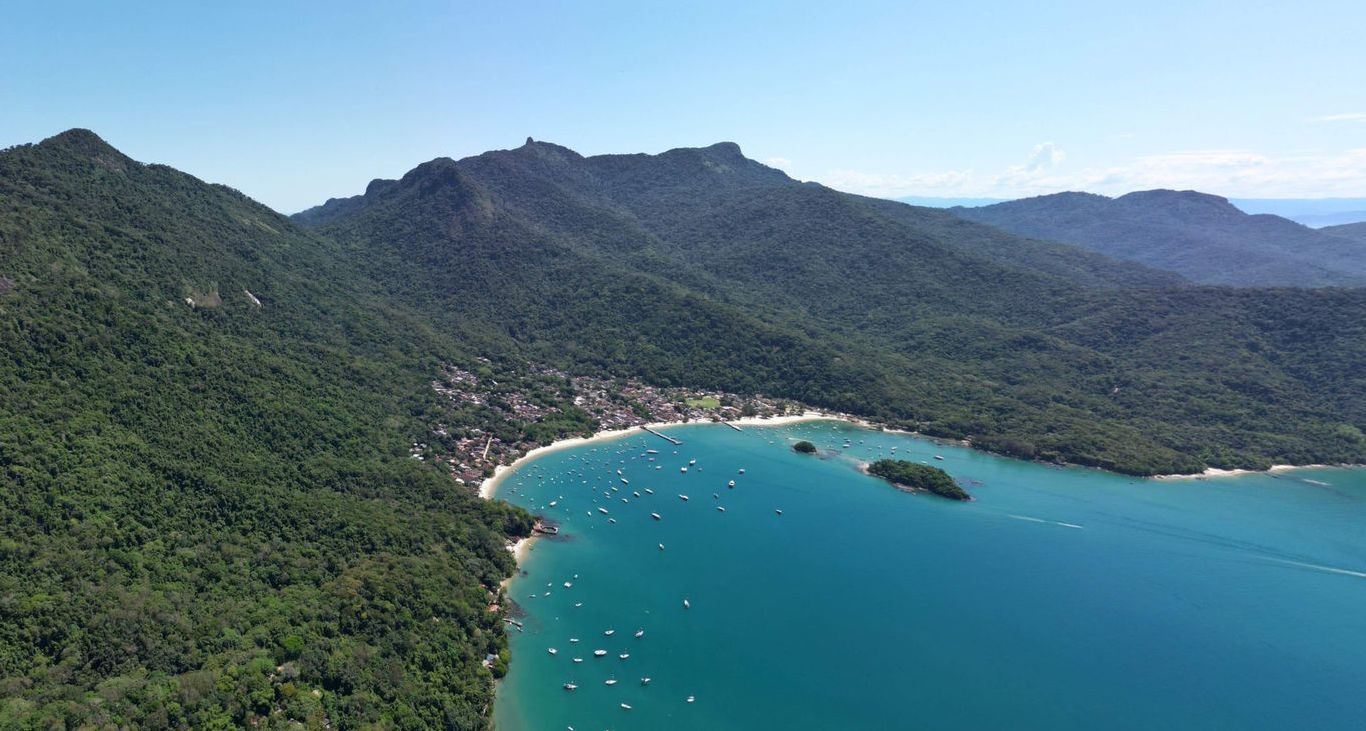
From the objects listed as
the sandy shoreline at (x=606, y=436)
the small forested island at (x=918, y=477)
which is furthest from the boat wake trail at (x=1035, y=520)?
the sandy shoreline at (x=606, y=436)

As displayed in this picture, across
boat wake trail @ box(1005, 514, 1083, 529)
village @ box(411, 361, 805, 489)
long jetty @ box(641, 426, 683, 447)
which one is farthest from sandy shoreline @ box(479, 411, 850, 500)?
boat wake trail @ box(1005, 514, 1083, 529)

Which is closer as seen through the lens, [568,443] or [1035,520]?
[1035,520]

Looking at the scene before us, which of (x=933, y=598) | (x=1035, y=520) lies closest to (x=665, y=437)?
(x=933, y=598)

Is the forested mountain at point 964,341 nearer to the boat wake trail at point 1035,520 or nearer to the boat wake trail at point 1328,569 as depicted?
the boat wake trail at point 1035,520

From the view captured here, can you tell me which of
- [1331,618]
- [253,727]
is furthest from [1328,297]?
[253,727]

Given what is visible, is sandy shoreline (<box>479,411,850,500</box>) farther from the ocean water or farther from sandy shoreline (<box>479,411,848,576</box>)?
the ocean water

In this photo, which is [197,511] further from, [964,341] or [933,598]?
[964,341]

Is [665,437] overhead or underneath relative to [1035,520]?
overhead

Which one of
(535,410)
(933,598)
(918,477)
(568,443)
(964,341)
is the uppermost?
(964,341)

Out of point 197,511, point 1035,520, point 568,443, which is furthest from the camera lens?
point 568,443
